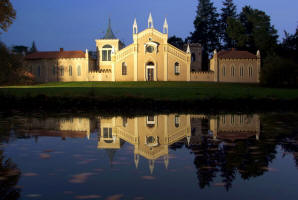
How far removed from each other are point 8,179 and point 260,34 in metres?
69.8

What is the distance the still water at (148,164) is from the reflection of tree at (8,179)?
0.01 metres

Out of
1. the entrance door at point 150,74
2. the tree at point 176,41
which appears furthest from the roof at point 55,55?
the tree at point 176,41

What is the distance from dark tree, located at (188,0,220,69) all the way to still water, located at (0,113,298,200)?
75317 millimetres

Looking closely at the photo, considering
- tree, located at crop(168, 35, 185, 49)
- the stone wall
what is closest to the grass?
the stone wall

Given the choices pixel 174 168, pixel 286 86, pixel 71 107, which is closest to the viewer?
pixel 174 168

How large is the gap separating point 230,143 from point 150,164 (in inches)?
119

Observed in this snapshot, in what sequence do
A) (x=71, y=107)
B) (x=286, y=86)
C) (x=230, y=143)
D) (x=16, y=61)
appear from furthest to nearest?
(x=16, y=61), (x=286, y=86), (x=71, y=107), (x=230, y=143)

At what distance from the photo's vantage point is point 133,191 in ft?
16.1

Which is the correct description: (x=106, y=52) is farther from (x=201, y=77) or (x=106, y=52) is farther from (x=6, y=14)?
(x=6, y=14)

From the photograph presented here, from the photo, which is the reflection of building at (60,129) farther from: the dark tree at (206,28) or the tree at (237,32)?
the dark tree at (206,28)

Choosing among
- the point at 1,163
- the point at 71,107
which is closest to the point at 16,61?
the point at 71,107

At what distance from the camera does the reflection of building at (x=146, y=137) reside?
7.38 meters

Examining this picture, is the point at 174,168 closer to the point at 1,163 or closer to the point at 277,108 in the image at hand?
the point at 1,163

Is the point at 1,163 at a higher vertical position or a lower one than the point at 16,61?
lower
